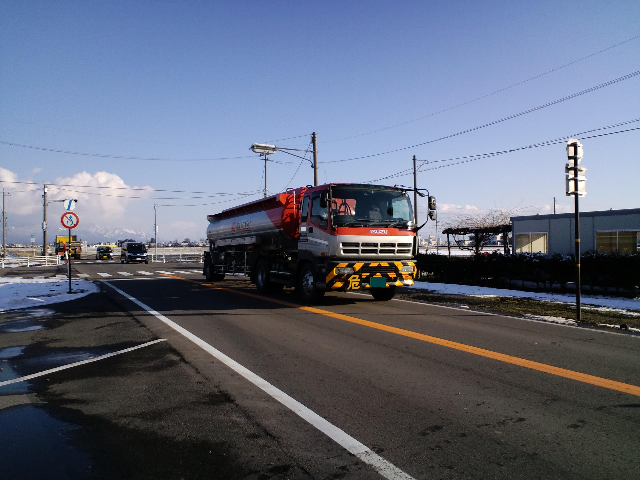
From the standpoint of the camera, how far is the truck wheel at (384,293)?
13109mm

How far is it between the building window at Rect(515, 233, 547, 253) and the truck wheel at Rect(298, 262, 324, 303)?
15.8m

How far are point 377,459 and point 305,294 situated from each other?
8.97 metres

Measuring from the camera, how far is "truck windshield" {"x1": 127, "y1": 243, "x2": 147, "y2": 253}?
46125mm

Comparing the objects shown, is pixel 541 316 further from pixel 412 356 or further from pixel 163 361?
pixel 163 361

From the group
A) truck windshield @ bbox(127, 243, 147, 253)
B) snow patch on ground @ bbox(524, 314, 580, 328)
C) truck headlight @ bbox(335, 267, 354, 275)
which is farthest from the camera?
truck windshield @ bbox(127, 243, 147, 253)

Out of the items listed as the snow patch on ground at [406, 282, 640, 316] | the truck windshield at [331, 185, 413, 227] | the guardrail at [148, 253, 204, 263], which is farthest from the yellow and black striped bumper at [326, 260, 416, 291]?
the guardrail at [148, 253, 204, 263]

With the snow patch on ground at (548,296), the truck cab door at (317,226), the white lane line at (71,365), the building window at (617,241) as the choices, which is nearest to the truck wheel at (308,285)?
the truck cab door at (317,226)

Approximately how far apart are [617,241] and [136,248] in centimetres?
4158

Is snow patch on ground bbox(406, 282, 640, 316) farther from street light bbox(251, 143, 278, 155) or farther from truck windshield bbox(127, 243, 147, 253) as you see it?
truck windshield bbox(127, 243, 147, 253)

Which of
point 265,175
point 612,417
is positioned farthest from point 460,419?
point 265,175

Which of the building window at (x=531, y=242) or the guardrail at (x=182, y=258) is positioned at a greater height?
the building window at (x=531, y=242)

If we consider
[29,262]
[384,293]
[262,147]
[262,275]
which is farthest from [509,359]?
[29,262]

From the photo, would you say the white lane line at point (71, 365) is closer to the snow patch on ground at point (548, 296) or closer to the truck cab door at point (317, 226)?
the truck cab door at point (317, 226)

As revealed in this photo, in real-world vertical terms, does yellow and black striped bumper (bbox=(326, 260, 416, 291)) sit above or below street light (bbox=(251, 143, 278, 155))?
below
